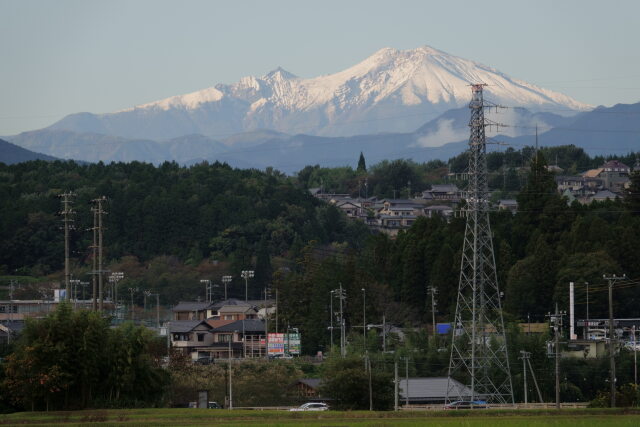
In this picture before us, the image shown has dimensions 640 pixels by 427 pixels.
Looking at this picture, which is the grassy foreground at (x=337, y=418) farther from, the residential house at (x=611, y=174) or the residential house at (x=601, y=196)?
the residential house at (x=611, y=174)

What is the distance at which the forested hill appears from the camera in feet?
381

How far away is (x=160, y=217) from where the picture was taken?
120562 millimetres

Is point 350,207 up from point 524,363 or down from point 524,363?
up

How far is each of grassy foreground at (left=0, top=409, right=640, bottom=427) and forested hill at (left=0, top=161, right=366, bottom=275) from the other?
2859 inches

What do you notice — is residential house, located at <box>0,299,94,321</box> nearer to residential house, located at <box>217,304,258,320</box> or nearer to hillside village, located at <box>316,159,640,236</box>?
residential house, located at <box>217,304,258,320</box>

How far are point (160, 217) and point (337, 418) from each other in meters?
87.8

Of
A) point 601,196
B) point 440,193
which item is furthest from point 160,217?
point 440,193

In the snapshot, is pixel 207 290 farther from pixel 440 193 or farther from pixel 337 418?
pixel 337 418

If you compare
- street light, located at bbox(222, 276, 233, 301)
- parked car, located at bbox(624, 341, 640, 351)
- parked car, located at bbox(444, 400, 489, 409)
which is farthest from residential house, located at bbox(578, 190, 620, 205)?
parked car, located at bbox(444, 400, 489, 409)

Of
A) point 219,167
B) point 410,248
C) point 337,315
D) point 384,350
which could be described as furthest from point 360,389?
point 219,167

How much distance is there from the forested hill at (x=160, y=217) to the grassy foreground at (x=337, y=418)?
238 feet

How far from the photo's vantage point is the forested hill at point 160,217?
381ft

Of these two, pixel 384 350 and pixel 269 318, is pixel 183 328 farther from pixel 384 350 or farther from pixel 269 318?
pixel 384 350

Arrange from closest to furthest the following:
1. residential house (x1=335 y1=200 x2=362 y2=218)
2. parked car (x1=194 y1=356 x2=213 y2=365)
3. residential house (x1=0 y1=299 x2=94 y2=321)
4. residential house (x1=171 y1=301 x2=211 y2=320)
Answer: parked car (x1=194 y1=356 x2=213 y2=365)
residential house (x1=0 y1=299 x2=94 y2=321)
residential house (x1=171 y1=301 x2=211 y2=320)
residential house (x1=335 y1=200 x2=362 y2=218)
